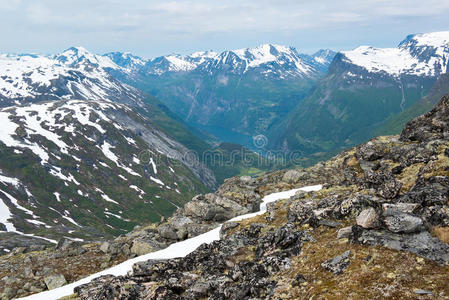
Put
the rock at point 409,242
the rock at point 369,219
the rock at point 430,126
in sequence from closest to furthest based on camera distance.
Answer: the rock at point 409,242
the rock at point 369,219
the rock at point 430,126

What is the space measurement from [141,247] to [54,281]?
9.91 meters

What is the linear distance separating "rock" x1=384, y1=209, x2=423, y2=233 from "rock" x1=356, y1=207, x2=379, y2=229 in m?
0.51

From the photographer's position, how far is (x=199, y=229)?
127ft

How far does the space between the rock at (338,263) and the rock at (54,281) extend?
1196 inches

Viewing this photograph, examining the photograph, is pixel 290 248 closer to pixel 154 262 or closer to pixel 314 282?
pixel 314 282

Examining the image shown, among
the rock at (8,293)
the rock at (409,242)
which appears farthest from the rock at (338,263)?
the rock at (8,293)

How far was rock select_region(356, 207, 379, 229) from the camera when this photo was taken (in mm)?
17141

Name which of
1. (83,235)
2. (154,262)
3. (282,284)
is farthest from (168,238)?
(83,235)

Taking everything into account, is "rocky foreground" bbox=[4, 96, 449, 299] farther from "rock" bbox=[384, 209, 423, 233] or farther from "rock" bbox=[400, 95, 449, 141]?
"rock" bbox=[400, 95, 449, 141]

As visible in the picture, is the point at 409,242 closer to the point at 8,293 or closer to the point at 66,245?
the point at 8,293

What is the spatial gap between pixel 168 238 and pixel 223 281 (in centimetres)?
2213

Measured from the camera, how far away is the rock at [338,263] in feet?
50.6

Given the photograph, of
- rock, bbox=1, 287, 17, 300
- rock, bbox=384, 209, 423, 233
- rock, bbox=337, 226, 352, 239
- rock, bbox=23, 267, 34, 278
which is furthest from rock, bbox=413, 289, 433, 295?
rock, bbox=23, 267, 34, 278

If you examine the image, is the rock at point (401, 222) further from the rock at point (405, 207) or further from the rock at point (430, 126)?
the rock at point (430, 126)
